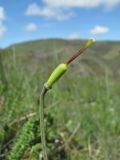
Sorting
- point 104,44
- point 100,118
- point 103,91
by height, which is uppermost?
point 104,44

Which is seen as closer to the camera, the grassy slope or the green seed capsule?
the green seed capsule

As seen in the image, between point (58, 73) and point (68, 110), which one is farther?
point (68, 110)

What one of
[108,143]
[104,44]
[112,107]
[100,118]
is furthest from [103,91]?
[104,44]

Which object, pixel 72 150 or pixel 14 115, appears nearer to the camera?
pixel 14 115

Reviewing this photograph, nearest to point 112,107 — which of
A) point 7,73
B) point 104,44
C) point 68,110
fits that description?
point 68,110

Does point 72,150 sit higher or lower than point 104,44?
lower

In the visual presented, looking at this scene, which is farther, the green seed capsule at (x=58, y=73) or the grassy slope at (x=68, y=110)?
the grassy slope at (x=68, y=110)

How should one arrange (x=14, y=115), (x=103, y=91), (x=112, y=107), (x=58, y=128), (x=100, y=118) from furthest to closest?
(x=103, y=91) → (x=112, y=107) → (x=100, y=118) → (x=58, y=128) → (x=14, y=115)

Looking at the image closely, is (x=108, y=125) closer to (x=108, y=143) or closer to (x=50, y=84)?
(x=108, y=143)

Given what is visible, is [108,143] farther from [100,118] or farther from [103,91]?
[103,91]

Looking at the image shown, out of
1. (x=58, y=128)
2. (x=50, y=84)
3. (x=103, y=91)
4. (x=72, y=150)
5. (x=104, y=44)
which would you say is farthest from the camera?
(x=104, y=44)
